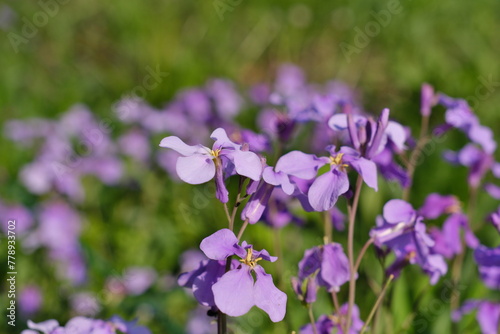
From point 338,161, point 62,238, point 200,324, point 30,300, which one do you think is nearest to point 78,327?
point 338,161

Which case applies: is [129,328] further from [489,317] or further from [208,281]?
[489,317]

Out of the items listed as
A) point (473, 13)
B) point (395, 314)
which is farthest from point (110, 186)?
point (473, 13)

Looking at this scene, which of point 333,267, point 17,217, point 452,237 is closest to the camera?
point 333,267

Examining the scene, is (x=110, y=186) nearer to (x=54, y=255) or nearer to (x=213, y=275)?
(x=54, y=255)

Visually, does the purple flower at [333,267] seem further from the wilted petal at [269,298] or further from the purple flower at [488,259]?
the purple flower at [488,259]

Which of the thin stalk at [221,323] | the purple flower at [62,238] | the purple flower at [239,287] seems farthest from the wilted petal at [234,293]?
the purple flower at [62,238]

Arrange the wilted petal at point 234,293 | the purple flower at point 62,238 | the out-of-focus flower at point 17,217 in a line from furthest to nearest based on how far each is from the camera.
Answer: the out-of-focus flower at point 17,217
the purple flower at point 62,238
the wilted petal at point 234,293

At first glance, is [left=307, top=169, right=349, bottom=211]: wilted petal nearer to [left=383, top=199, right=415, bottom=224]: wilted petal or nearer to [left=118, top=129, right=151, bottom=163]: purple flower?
[left=383, top=199, right=415, bottom=224]: wilted petal
